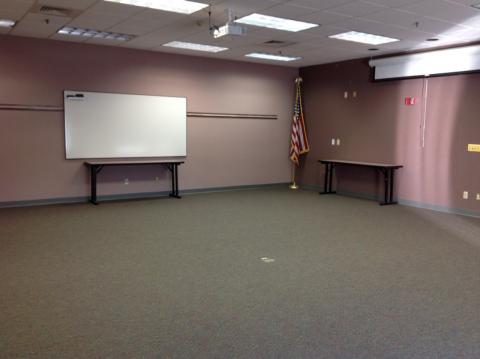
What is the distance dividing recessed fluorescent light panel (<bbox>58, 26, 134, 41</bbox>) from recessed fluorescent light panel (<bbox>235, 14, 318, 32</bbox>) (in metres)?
2.21

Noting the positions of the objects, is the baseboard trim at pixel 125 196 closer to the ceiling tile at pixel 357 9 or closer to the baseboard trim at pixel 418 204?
the baseboard trim at pixel 418 204

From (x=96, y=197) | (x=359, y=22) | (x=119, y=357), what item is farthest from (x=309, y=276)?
(x=96, y=197)

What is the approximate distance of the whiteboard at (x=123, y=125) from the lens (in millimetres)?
7809

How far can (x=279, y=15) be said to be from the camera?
18.3 feet

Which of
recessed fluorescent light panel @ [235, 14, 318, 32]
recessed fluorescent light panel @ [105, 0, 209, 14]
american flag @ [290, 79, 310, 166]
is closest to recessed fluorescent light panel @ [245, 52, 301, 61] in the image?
american flag @ [290, 79, 310, 166]

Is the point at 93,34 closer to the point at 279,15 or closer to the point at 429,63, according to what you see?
the point at 279,15

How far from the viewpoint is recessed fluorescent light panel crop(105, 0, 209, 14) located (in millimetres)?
5234

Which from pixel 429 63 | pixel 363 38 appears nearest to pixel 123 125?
pixel 363 38

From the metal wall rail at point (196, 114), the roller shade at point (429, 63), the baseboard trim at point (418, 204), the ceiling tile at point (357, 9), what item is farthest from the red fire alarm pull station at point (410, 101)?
the metal wall rail at point (196, 114)

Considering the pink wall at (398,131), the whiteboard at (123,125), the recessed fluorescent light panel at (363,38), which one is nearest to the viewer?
the recessed fluorescent light panel at (363,38)

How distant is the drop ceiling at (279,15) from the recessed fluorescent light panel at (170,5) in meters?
0.14

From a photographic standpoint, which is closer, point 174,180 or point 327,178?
point 174,180

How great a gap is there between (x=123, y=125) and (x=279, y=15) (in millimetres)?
3957

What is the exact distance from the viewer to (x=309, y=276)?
13.6ft
